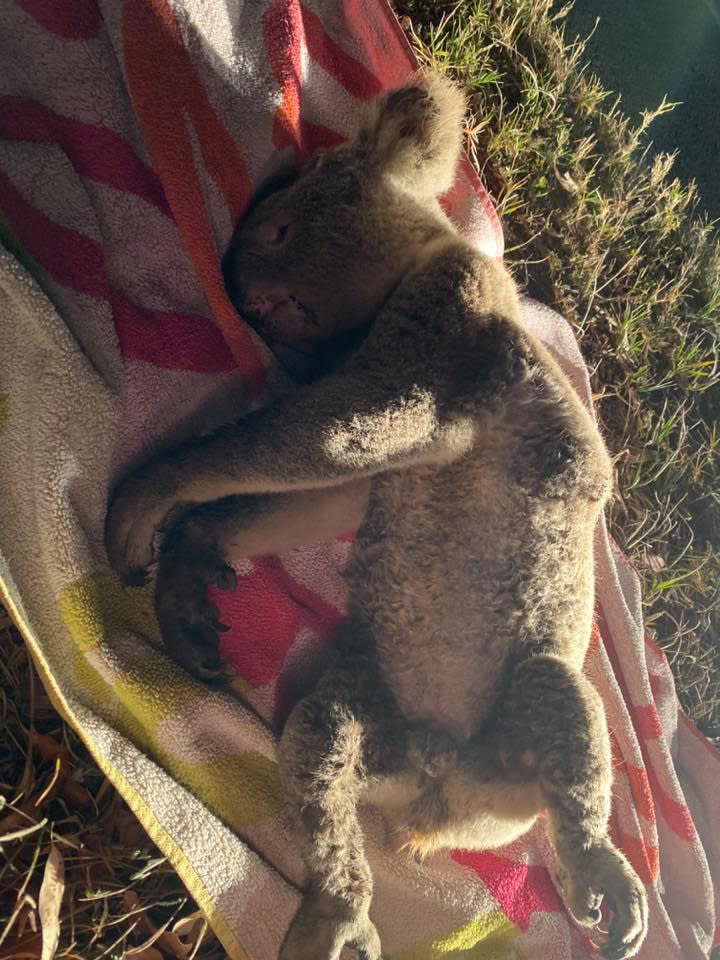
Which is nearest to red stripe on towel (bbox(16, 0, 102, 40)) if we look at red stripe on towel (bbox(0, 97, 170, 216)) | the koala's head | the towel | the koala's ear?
the towel

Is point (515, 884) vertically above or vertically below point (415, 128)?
below

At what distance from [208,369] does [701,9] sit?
1860mm

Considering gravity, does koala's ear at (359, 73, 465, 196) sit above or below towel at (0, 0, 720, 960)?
above

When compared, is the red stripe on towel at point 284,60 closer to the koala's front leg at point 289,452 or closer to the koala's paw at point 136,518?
the koala's front leg at point 289,452

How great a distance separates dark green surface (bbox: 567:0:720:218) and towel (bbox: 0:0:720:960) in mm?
1129

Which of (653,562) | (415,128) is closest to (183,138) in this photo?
(415,128)

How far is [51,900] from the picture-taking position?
4.91ft

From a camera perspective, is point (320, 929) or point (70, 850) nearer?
point (320, 929)

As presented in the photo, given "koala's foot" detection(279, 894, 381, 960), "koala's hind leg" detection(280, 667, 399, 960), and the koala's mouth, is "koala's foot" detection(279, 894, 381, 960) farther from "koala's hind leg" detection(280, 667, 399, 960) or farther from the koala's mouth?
the koala's mouth

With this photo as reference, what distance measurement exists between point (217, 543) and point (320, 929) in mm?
677

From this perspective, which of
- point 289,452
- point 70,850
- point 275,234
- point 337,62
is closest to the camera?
point 289,452

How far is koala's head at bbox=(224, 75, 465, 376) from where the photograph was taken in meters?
1.46

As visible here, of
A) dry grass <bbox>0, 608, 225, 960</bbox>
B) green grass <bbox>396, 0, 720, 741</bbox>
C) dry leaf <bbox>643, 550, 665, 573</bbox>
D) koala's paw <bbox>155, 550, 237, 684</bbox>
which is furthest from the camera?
dry leaf <bbox>643, 550, 665, 573</bbox>

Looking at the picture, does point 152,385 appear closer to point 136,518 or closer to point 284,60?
point 136,518
